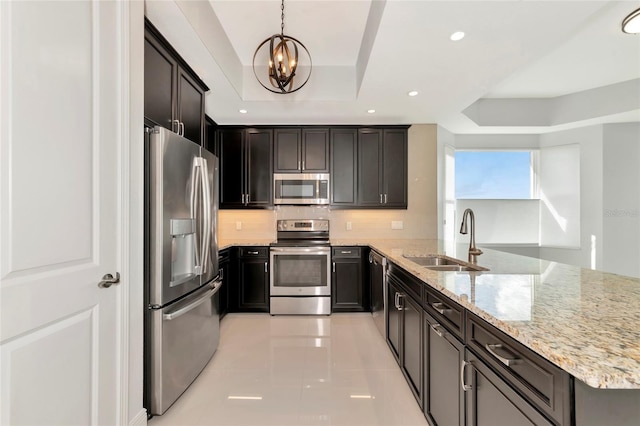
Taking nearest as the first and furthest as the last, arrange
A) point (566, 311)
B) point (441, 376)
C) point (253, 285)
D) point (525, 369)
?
point (525, 369), point (566, 311), point (441, 376), point (253, 285)

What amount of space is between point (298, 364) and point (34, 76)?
7.96 ft

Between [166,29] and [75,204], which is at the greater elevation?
[166,29]

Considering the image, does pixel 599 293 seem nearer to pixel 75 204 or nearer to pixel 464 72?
pixel 464 72

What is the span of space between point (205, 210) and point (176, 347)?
0.97m

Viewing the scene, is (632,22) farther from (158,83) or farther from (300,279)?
(300,279)

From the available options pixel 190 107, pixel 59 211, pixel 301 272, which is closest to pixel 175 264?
pixel 59 211

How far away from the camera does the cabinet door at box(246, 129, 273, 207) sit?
13.2ft

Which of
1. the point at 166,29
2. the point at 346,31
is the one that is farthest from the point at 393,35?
the point at 166,29

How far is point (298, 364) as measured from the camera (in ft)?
8.09

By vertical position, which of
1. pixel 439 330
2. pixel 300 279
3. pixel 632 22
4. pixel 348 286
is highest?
pixel 632 22

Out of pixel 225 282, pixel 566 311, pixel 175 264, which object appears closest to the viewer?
pixel 566 311

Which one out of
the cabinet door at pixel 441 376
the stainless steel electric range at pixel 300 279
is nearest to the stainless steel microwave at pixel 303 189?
the stainless steel electric range at pixel 300 279

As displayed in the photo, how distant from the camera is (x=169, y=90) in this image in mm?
2141

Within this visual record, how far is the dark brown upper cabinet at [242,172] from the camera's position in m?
4.03
